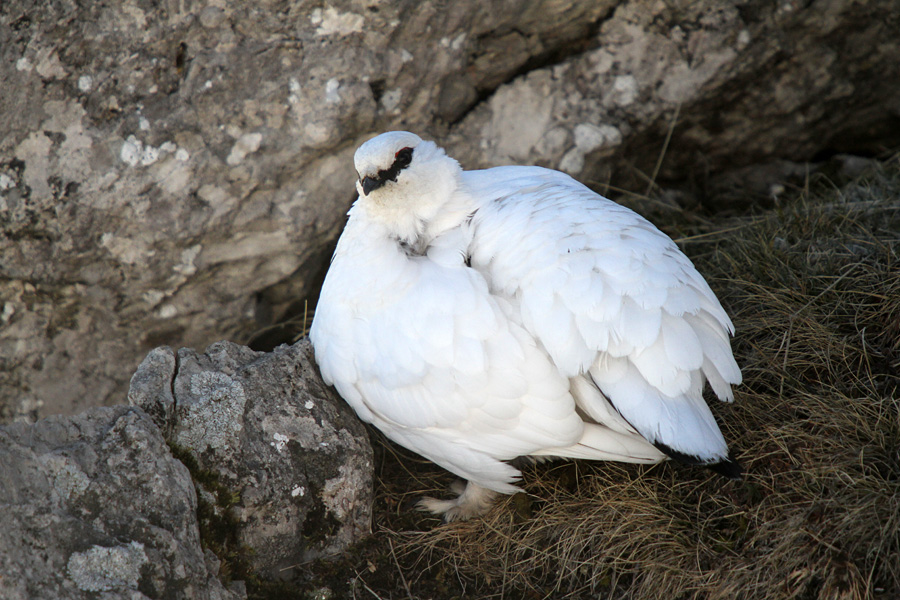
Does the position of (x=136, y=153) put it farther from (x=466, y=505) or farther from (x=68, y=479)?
(x=466, y=505)

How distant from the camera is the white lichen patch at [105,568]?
2.19 metres

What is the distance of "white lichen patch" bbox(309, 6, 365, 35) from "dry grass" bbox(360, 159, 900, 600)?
2.23 m

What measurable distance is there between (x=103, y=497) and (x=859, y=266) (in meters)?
3.37

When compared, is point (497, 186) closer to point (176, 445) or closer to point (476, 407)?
point (476, 407)

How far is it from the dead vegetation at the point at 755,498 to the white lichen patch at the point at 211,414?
71cm

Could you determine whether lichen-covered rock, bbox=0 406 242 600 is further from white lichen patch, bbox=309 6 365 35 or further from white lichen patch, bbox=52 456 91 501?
white lichen patch, bbox=309 6 365 35

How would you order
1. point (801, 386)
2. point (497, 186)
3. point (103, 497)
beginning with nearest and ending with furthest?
point (103, 497) < point (801, 386) < point (497, 186)

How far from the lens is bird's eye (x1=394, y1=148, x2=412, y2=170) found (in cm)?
299

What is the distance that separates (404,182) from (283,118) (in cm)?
106

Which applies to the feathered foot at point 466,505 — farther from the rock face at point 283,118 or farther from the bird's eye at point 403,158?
the rock face at point 283,118

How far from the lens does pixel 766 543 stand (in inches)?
101

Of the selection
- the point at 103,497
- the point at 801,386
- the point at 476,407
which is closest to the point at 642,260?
the point at 476,407

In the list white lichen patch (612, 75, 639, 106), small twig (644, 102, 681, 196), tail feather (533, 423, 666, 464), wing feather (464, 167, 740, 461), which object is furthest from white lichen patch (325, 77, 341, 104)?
tail feather (533, 423, 666, 464)

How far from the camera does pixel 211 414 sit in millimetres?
2770
